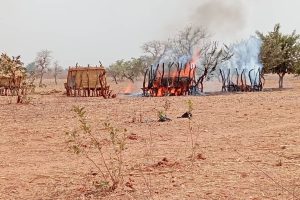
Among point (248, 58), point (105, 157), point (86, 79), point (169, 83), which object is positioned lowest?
point (105, 157)

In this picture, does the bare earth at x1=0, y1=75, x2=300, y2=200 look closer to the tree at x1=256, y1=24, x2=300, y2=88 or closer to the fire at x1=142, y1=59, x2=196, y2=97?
the fire at x1=142, y1=59, x2=196, y2=97

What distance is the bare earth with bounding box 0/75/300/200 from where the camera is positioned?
6305mm

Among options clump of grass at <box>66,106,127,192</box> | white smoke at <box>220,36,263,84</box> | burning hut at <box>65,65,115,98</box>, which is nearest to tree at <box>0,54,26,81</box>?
burning hut at <box>65,65,115,98</box>

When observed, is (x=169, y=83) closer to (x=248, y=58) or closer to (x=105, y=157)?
(x=248, y=58)

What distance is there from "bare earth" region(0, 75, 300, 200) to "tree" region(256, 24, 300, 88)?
22.1 meters

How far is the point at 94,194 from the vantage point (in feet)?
20.6

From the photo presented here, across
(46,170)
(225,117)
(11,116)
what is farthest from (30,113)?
(46,170)

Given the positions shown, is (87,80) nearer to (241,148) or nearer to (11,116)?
(11,116)

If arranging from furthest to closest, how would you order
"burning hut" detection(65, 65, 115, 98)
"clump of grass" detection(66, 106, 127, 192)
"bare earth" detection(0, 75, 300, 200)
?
1. "burning hut" detection(65, 65, 115, 98)
2. "clump of grass" detection(66, 106, 127, 192)
3. "bare earth" detection(0, 75, 300, 200)

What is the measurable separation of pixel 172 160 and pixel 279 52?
28823 mm

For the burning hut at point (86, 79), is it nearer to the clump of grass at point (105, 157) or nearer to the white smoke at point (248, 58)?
the white smoke at point (248, 58)

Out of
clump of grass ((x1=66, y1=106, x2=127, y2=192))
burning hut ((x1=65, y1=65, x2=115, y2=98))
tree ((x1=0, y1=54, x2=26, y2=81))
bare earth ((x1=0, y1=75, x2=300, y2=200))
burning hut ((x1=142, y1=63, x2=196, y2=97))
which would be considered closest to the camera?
bare earth ((x1=0, y1=75, x2=300, y2=200))

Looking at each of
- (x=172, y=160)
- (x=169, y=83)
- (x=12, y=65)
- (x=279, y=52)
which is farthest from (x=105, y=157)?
(x=279, y=52)

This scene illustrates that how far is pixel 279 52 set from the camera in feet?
114
